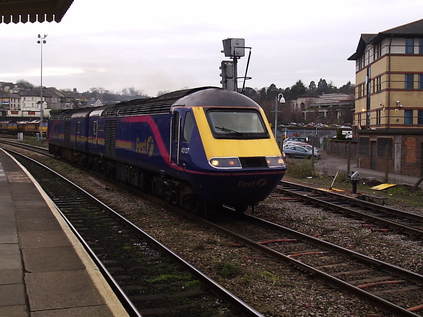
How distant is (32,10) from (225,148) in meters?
6.43

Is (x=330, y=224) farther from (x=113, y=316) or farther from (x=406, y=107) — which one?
(x=406, y=107)

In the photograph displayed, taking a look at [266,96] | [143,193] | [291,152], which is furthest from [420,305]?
[266,96]

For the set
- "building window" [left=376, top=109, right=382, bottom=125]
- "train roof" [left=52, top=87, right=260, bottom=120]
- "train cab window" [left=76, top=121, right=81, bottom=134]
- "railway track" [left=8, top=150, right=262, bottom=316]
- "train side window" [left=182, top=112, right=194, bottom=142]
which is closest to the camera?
"railway track" [left=8, top=150, right=262, bottom=316]

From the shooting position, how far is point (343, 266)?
321 inches

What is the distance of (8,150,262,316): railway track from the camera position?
625 cm

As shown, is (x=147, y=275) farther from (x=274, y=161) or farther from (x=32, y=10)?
(x=32, y=10)

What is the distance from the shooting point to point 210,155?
1079cm

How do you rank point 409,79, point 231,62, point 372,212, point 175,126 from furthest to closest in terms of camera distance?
point 409,79 < point 231,62 < point 372,212 < point 175,126

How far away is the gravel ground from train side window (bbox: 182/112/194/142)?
201 centimetres

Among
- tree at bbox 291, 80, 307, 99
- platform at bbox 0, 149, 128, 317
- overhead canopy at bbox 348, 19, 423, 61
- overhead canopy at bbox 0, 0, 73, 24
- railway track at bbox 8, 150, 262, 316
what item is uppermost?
tree at bbox 291, 80, 307, 99

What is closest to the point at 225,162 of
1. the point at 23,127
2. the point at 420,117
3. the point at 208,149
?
the point at 208,149

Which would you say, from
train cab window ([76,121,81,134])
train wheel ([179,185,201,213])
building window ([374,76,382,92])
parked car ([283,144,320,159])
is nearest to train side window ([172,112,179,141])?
train wheel ([179,185,201,213])

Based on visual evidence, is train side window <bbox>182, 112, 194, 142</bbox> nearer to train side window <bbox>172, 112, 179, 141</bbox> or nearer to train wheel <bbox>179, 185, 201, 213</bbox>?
train side window <bbox>172, 112, 179, 141</bbox>

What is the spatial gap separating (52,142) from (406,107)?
2802 cm
